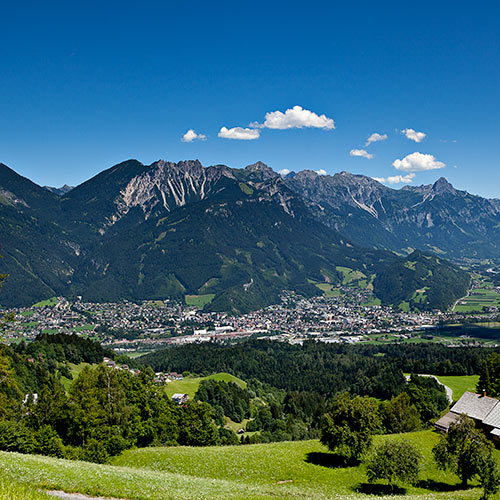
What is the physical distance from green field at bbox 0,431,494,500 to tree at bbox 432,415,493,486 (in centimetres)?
213

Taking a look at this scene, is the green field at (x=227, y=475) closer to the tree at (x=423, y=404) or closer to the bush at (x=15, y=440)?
the bush at (x=15, y=440)

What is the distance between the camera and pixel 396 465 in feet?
137

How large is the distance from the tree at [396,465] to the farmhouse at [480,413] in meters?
19.3

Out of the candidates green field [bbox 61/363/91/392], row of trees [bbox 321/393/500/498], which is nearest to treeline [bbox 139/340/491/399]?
green field [bbox 61/363/91/392]

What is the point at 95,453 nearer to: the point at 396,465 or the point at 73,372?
the point at 396,465

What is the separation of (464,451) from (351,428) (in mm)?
12262

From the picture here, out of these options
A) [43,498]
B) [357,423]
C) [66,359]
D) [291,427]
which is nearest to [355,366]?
[291,427]

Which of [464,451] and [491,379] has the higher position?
[464,451]

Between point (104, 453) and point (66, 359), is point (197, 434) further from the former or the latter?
point (66, 359)

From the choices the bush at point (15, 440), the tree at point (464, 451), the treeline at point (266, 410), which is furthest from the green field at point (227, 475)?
the treeline at point (266, 410)

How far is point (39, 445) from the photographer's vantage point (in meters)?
45.8

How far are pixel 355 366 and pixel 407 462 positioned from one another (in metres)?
154

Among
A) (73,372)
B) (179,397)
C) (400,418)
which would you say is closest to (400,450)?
(400,418)

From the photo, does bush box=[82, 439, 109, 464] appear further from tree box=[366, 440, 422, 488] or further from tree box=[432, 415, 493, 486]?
tree box=[432, 415, 493, 486]
